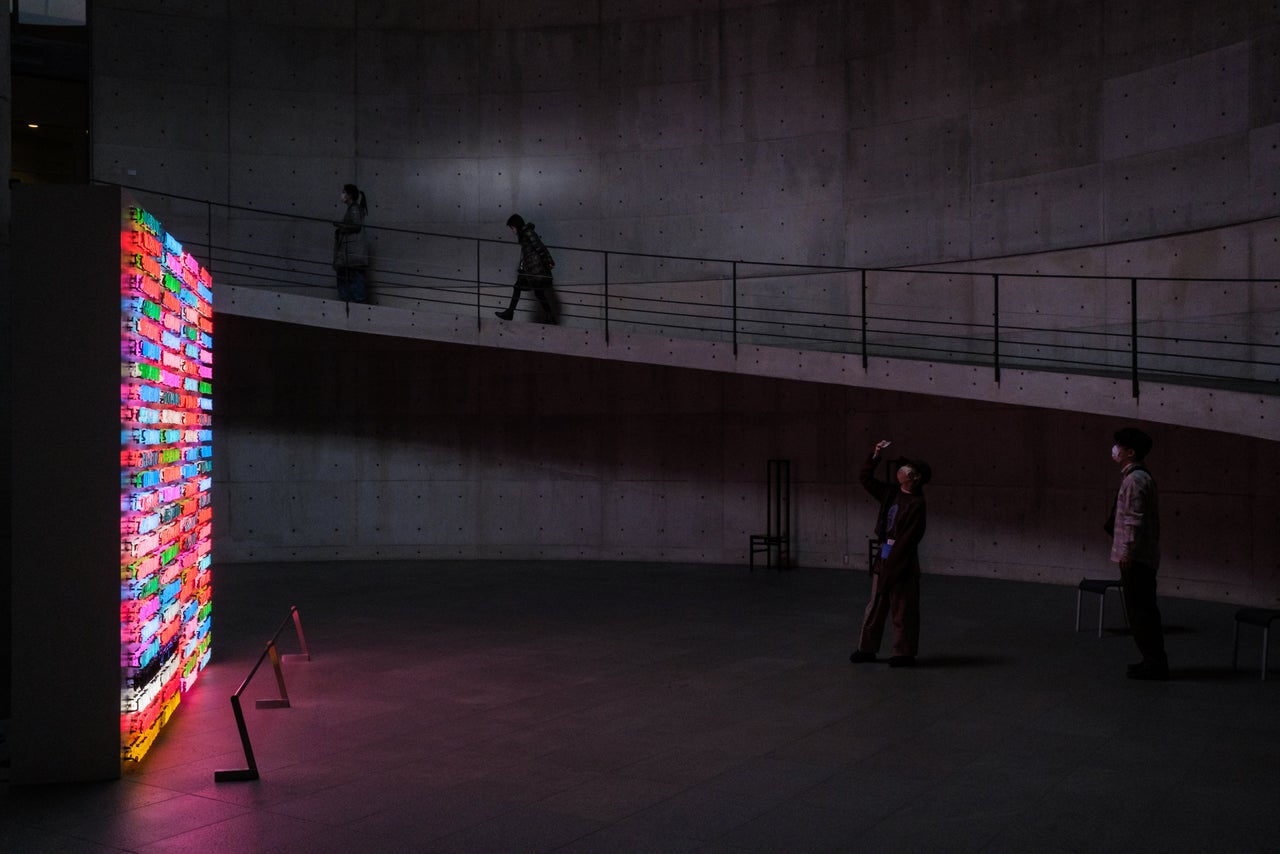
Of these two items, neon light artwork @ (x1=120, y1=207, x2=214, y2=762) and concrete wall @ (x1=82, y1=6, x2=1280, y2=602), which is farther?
concrete wall @ (x1=82, y1=6, x2=1280, y2=602)

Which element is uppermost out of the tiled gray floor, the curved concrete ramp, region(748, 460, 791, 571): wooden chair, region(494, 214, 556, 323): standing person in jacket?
region(494, 214, 556, 323): standing person in jacket

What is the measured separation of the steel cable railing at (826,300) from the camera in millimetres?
10117

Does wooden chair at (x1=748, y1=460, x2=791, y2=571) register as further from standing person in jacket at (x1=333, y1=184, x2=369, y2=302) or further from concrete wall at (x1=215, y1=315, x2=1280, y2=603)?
standing person in jacket at (x1=333, y1=184, x2=369, y2=302)

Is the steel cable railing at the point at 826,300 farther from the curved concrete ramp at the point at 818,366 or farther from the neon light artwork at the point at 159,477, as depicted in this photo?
→ the neon light artwork at the point at 159,477

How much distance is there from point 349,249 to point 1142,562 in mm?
10245

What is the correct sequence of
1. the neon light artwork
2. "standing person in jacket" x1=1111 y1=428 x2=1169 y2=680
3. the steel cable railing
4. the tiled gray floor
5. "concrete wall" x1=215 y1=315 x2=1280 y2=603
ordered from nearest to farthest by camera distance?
the tiled gray floor, the neon light artwork, "standing person in jacket" x1=1111 y1=428 x2=1169 y2=680, the steel cable railing, "concrete wall" x1=215 y1=315 x2=1280 y2=603

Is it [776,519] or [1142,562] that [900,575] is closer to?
[1142,562]

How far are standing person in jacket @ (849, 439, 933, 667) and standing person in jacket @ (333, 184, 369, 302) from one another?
772 cm

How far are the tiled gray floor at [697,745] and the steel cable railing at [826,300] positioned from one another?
8.60 feet

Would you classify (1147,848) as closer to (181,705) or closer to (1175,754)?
(1175,754)

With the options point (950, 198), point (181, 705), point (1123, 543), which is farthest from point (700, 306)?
point (181, 705)

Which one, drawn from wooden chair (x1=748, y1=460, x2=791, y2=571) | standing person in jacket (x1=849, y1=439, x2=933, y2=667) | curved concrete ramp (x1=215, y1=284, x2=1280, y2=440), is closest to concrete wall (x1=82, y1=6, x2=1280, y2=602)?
wooden chair (x1=748, y1=460, x2=791, y2=571)

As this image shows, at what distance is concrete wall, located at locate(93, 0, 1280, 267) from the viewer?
11.5m

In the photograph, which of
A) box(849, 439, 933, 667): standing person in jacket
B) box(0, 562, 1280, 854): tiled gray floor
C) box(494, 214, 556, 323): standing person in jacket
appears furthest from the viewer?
box(494, 214, 556, 323): standing person in jacket
